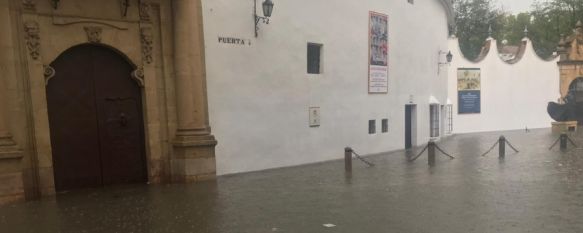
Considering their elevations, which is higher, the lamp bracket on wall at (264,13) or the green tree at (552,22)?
the green tree at (552,22)

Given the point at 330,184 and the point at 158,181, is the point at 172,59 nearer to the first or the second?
the point at 158,181

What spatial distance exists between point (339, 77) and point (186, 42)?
622cm

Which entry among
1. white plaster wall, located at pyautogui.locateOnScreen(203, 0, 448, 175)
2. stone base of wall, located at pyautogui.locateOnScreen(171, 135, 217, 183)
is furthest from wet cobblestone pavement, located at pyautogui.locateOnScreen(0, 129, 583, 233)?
white plaster wall, located at pyautogui.locateOnScreen(203, 0, 448, 175)

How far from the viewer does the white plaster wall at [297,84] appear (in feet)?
39.3

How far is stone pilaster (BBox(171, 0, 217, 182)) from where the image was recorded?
10.6m

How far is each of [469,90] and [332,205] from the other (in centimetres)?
2337

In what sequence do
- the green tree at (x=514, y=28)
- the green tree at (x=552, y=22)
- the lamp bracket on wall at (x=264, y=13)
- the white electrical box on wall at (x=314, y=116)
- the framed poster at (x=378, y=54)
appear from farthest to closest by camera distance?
the green tree at (x=514, y=28) → the green tree at (x=552, y=22) → the framed poster at (x=378, y=54) → the white electrical box on wall at (x=314, y=116) → the lamp bracket on wall at (x=264, y=13)

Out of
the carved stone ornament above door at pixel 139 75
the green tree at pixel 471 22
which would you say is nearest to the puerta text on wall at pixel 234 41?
the carved stone ornament above door at pixel 139 75

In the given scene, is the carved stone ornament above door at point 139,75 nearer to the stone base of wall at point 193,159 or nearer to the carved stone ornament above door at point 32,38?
the stone base of wall at point 193,159

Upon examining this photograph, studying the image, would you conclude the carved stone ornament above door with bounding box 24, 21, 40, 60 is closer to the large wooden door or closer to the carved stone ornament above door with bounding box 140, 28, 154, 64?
the large wooden door

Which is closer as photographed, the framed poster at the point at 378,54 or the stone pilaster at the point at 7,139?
the stone pilaster at the point at 7,139

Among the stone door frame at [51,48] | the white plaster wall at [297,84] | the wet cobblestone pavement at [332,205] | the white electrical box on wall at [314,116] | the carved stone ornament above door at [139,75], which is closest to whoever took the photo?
the wet cobblestone pavement at [332,205]

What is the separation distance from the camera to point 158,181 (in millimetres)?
10703

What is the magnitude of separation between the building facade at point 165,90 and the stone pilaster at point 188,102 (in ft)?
0.08
